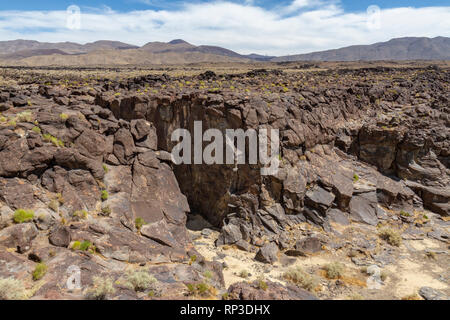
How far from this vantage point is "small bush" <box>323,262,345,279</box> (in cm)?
1767

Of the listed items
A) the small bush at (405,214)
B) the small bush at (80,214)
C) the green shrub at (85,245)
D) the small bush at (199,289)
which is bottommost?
the small bush at (405,214)

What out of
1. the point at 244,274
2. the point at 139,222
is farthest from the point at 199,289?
the point at 244,274

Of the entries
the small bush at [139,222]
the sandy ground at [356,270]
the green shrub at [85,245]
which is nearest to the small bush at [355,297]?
the sandy ground at [356,270]

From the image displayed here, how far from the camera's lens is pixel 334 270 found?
17766mm

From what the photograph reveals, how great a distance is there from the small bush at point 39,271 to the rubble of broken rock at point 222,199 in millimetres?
51

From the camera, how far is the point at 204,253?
20594 mm

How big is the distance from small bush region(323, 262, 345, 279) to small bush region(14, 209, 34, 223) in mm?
16616

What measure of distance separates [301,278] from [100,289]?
1162cm

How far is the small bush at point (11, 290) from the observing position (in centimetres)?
892

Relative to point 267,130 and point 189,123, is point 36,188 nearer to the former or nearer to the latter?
point 189,123

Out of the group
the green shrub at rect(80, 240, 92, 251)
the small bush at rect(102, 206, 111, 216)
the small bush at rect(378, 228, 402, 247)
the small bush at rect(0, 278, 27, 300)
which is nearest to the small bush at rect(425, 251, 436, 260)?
the small bush at rect(378, 228, 402, 247)

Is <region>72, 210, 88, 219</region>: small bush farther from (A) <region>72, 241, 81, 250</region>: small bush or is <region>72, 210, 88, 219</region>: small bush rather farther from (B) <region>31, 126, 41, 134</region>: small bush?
(B) <region>31, 126, 41, 134</region>: small bush

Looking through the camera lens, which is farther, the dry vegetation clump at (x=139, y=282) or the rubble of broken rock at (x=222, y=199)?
the rubble of broken rock at (x=222, y=199)

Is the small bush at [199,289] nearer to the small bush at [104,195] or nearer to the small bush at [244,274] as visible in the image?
the small bush at [244,274]
